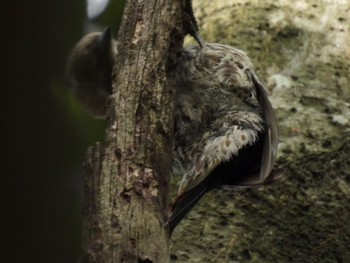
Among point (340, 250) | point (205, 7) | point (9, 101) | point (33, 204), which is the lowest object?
point (340, 250)

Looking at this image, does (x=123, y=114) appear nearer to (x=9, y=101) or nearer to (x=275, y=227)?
(x=9, y=101)

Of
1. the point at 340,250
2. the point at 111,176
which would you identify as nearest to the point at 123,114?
the point at 111,176

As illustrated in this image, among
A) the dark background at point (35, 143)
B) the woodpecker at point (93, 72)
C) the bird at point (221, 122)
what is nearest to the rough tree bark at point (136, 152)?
the dark background at point (35, 143)

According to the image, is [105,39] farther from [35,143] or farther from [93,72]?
[35,143]

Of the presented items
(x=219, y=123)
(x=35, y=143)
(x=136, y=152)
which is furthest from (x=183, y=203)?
(x=35, y=143)

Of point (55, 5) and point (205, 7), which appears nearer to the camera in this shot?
point (55, 5)

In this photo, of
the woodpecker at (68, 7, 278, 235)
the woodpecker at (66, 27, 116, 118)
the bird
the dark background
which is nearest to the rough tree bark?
the dark background
